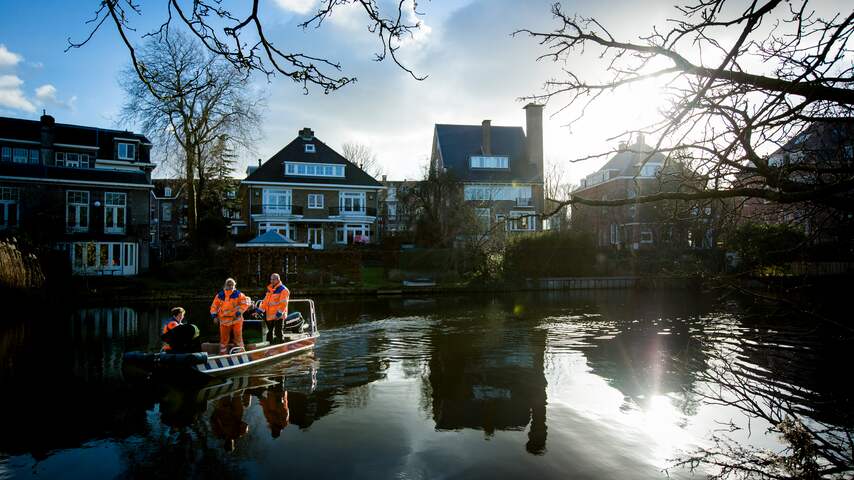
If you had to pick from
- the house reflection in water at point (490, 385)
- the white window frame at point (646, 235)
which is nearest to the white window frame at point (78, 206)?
the house reflection in water at point (490, 385)

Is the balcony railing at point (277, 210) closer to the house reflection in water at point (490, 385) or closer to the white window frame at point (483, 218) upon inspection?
the white window frame at point (483, 218)

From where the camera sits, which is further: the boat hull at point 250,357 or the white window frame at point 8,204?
the white window frame at point 8,204

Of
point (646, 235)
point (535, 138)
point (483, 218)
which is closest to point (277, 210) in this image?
point (483, 218)

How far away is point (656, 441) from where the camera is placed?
8.62m

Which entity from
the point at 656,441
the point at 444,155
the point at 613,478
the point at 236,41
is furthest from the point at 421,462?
the point at 444,155

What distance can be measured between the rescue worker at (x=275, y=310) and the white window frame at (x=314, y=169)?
36.7m

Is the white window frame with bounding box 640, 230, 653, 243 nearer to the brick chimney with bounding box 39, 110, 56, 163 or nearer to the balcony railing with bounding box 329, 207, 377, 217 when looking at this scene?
the balcony railing with bounding box 329, 207, 377, 217

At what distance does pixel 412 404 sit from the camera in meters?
10.7

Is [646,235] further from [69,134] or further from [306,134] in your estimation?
[69,134]

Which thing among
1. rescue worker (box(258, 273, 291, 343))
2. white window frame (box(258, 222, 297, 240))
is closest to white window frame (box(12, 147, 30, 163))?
white window frame (box(258, 222, 297, 240))

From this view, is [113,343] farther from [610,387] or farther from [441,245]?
[441,245]

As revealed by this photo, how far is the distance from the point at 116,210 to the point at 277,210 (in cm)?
1344

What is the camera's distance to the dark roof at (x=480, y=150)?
5338 cm

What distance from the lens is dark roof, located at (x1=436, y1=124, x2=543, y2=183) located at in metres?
53.4
